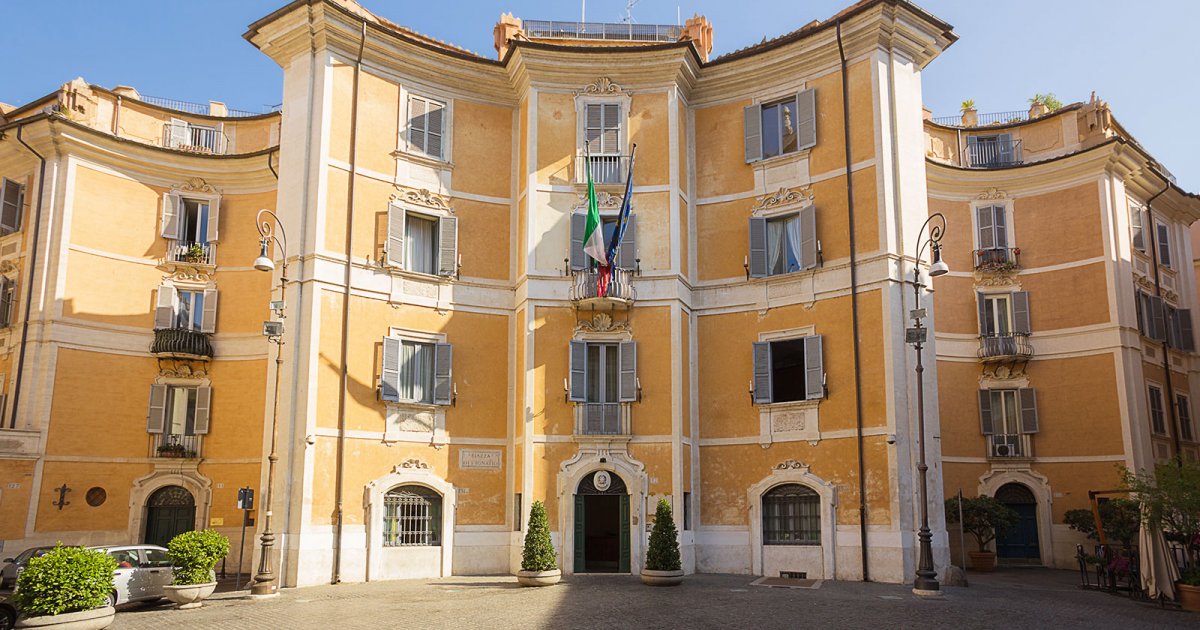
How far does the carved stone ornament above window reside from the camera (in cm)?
2550

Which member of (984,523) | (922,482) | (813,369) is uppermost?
(813,369)

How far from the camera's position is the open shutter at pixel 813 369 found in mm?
24172

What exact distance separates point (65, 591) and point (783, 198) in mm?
18887

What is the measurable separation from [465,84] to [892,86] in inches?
460

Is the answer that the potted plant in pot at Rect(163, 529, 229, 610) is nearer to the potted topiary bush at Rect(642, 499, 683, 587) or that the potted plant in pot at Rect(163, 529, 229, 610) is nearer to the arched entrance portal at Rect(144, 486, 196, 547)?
the potted topiary bush at Rect(642, 499, 683, 587)

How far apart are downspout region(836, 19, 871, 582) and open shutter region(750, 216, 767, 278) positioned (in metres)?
2.44

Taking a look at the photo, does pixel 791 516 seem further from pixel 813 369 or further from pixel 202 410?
pixel 202 410

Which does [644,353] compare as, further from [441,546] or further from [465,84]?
[465,84]

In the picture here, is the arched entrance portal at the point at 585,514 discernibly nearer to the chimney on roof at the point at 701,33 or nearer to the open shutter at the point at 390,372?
the open shutter at the point at 390,372

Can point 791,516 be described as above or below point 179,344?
below

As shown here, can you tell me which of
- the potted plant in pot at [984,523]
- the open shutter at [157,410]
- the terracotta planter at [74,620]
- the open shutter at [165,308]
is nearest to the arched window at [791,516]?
the potted plant in pot at [984,523]

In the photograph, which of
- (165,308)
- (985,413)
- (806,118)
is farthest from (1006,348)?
(165,308)

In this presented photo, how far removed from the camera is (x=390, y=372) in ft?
80.2

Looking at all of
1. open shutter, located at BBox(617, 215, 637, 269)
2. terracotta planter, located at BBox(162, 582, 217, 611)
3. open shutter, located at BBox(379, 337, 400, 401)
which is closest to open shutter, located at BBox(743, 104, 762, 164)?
open shutter, located at BBox(617, 215, 637, 269)
